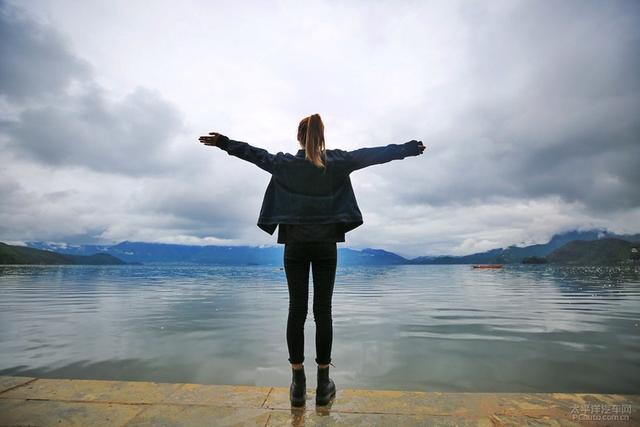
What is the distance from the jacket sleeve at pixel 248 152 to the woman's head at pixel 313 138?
0.40 m

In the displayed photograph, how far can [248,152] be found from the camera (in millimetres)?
3564

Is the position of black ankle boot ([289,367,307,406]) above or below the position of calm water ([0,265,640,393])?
above

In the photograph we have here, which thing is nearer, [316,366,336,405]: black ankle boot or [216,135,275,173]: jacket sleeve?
[316,366,336,405]: black ankle boot

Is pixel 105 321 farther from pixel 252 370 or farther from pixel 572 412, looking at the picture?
pixel 572 412

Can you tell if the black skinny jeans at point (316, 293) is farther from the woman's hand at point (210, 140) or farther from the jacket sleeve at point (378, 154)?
the woman's hand at point (210, 140)

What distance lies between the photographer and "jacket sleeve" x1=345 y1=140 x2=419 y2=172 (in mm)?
3559

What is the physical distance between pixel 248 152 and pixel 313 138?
0.71m

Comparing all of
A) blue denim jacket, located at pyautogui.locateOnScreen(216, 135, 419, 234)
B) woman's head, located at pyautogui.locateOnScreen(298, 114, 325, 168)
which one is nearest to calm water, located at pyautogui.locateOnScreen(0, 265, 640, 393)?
blue denim jacket, located at pyautogui.locateOnScreen(216, 135, 419, 234)

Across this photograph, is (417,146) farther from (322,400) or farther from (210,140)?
(322,400)

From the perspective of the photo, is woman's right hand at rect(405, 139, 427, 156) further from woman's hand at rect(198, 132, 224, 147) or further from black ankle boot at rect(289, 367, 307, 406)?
black ankle boot at rect(289, 367, 307, 406)

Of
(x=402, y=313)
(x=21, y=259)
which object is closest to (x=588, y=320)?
(x=402, y=313)

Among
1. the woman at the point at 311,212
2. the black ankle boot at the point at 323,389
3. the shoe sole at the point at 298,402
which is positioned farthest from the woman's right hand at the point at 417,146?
the shoe sole at the point at 298,402

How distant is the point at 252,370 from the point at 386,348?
3150 millimetres

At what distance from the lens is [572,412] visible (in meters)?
3.05
